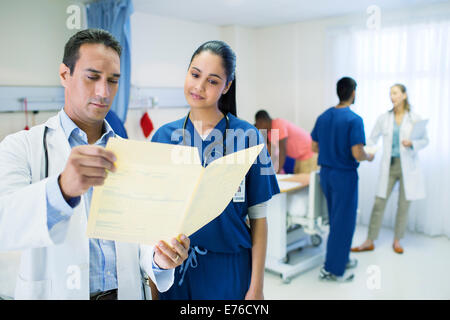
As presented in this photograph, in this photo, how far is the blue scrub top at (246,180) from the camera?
103 cm

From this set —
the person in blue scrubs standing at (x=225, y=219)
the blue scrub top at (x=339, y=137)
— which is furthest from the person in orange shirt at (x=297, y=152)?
the person in blue scrubs standing at (x=225, y=219)

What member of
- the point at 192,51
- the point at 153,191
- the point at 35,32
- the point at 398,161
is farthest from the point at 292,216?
the point at 153,191

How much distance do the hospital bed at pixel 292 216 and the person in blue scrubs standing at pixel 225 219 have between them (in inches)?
61.0

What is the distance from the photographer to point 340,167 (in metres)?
2.57

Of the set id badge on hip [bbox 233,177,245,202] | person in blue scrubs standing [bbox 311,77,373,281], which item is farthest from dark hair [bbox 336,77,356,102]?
id badge on hip [bbox 233,177,245,202]

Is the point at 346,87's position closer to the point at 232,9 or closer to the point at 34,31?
the point at 232,9

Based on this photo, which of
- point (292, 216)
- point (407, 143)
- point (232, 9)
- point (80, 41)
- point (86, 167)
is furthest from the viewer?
point (407, 143)

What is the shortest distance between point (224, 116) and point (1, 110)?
3.91 ft

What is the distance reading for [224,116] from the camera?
1.06m

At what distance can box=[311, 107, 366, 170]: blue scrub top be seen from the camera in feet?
8.20

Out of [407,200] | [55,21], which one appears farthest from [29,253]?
[407,200]

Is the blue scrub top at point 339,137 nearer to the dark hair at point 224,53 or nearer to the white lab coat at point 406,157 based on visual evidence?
the white lab coat at point 406,157


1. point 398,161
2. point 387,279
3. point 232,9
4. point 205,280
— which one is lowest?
point 387,279

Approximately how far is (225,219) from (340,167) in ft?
5.78
